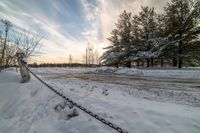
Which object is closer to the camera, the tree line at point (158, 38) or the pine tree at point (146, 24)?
the tree line at point (158, 38)

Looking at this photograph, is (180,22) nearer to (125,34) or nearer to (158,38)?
(158,38)

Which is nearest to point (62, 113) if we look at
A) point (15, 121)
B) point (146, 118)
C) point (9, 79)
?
point (15, 121)

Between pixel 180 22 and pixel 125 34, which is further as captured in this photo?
pixel 125 34

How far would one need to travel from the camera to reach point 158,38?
25.5 meters

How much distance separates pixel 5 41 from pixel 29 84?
12.5 meters

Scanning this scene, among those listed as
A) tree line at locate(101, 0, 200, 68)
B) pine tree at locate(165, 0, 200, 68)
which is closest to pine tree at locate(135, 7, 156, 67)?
tree line at locate(101, 0, 200, 68)

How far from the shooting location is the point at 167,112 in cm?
395

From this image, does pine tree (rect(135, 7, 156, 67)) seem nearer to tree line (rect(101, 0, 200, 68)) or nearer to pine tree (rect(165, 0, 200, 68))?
tree line (rect(101, 0, 200, 68))

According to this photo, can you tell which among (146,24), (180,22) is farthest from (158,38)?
(146,24)

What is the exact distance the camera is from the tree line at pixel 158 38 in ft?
80.6

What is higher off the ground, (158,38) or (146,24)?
(146,24)

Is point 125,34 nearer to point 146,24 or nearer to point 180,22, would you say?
point 146,24

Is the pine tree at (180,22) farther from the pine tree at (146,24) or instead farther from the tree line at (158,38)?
the pine tree at (146,24)

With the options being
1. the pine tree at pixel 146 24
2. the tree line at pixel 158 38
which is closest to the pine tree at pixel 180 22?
the tree line at pixel 158 38
